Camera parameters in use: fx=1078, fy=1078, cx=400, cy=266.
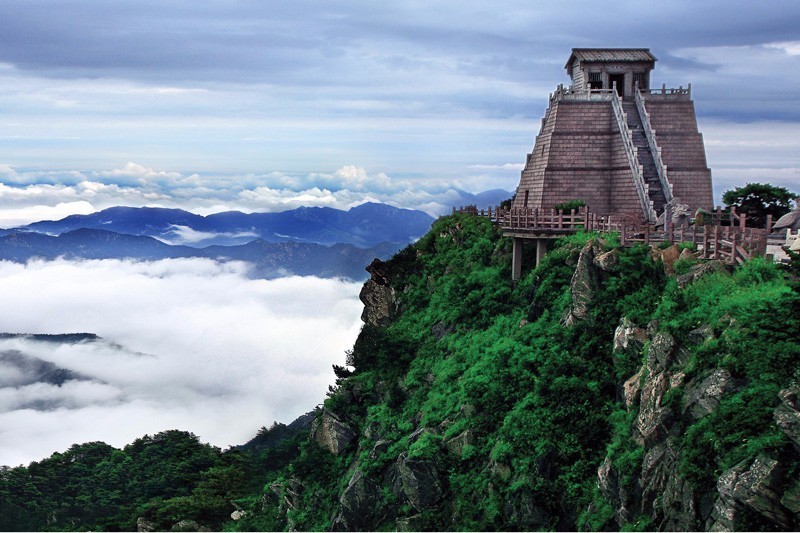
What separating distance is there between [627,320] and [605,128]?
20999 mm

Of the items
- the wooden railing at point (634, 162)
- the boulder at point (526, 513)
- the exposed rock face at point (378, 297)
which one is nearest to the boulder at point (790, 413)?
the boulder at point (526, 513)

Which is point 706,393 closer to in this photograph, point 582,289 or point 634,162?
point 582,289

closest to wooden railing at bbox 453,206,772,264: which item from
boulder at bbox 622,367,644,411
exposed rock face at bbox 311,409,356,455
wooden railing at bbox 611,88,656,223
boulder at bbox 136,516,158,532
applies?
wooden railing at bbox 611,88,656,223

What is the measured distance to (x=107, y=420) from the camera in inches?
6609

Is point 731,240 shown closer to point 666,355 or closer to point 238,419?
point 666,355

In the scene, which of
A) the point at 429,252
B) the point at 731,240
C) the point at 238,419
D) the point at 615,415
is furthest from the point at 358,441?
the point at 238,419

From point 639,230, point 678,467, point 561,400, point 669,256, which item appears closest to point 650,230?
point 639,230

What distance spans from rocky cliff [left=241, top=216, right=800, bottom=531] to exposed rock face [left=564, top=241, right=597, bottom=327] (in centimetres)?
6

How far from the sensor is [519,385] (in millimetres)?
39469

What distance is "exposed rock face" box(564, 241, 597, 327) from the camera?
39281mm

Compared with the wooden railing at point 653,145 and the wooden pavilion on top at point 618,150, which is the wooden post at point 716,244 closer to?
the wooden pavilion on top at point 618,150

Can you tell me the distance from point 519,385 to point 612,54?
2522 cm

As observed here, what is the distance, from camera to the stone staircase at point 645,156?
53000 millimetres

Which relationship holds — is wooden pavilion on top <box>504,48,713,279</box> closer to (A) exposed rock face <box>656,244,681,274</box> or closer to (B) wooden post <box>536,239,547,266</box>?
(B) wooden post <box>536,239,547,266</box>
